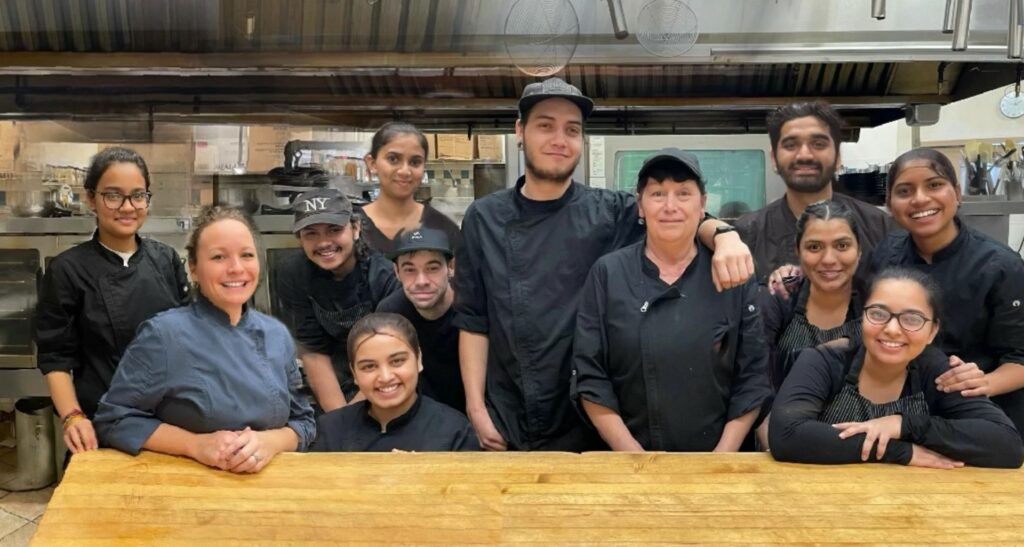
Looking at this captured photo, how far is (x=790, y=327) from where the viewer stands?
1.67 m

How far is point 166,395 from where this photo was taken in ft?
4.04

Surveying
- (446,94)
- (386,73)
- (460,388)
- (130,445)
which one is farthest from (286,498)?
(446,94)

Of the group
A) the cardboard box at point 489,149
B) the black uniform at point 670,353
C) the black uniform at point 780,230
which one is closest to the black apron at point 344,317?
the black uniform at point 670,353

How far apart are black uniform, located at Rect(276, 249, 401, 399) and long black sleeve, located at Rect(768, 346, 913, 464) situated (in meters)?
1.06

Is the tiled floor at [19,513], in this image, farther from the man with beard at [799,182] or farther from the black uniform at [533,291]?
the man with beard at [799,182]

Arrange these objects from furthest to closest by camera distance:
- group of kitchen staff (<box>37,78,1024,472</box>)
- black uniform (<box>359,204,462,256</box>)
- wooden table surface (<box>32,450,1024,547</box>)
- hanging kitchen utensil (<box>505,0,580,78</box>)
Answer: hanging kitchen utensil (<box>505,0,580,78</box>) < black uniform (<box>359,204,462,256</box>) < group of kitchen staff (<box>37,78,1024,472</box>) < wooden table surface (<box>32,450,1024,547</box>)

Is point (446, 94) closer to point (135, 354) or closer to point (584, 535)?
point (135, 354)

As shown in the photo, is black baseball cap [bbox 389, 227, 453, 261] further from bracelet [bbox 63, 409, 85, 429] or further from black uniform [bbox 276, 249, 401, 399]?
bracelet [bbox 63, 409, 85, 429]

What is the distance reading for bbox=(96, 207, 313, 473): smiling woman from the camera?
117 centimetres

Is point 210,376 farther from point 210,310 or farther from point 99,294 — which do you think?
point 99,294

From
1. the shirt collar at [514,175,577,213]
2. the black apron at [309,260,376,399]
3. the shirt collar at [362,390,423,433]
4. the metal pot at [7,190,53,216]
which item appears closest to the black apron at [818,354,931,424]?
the shirt collar at [514,175,577,213]

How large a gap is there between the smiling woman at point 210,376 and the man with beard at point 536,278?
52cm

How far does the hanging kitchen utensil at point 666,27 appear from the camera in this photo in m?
2.58

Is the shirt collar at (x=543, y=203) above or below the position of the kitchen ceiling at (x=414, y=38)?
below
